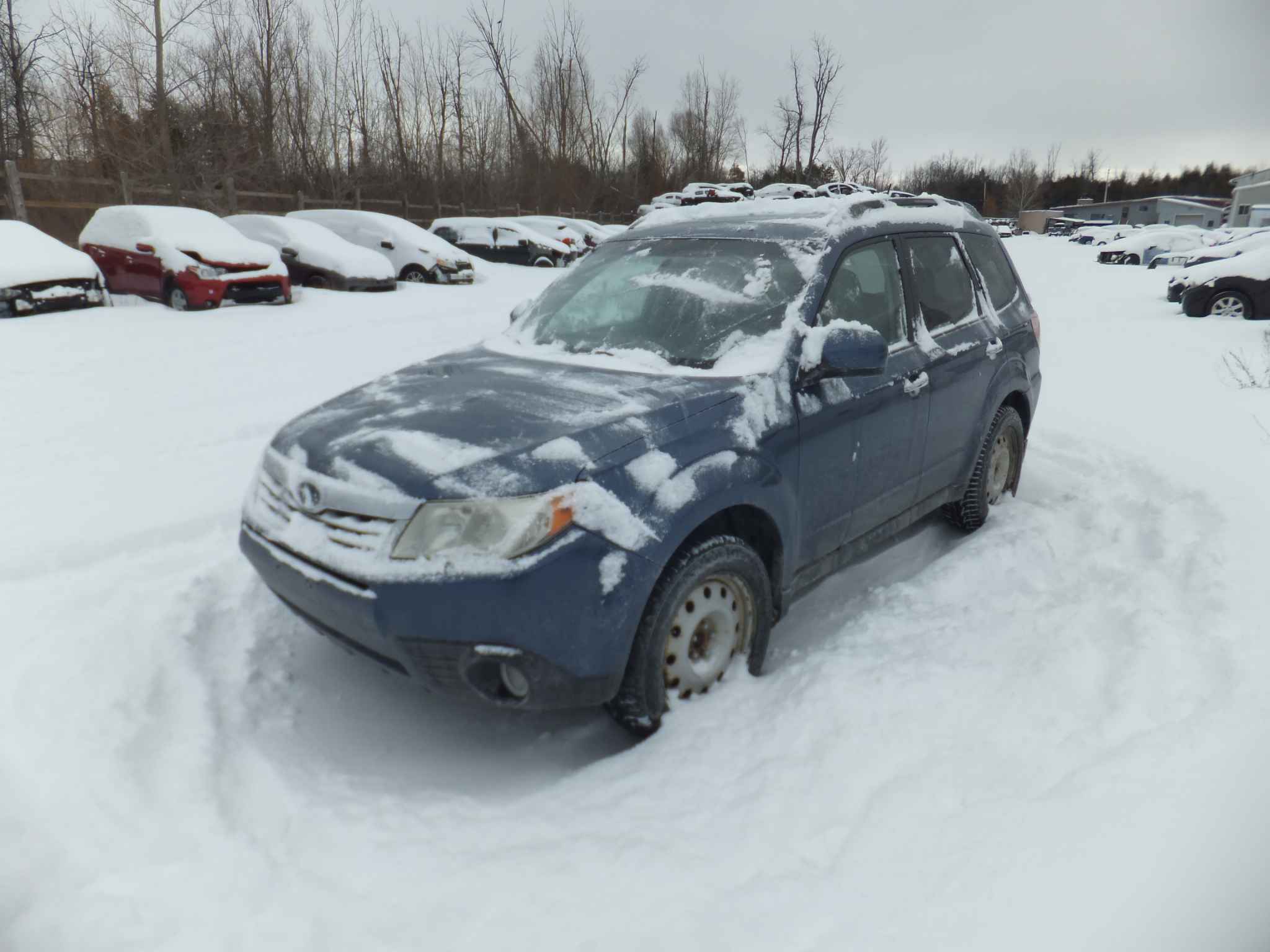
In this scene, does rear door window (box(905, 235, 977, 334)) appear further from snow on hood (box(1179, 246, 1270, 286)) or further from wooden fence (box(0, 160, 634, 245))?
wooden fence (box(0, 160, 634, 245))

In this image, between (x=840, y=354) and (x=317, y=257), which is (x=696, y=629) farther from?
(x=317, y=257)

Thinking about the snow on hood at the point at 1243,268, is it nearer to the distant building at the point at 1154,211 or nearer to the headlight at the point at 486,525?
the headlight at the point at 486,525

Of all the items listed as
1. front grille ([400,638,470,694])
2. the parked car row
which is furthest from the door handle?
the parked car row

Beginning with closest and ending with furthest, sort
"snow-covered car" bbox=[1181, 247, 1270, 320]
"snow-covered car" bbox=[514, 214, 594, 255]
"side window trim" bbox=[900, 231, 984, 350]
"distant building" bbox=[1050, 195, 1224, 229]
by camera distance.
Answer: "side window trim" bbox=[900, 231, 984, 350] → "snow-covered car" bbox=[1181, 247, 1270, 320] → "snow-covered car" bbox=[514, 214, 594, 255] → "distant building" bbox=[1050, 195, 1224, 229]

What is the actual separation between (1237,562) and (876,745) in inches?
93.0

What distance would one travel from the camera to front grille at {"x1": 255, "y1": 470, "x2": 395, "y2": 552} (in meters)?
2.42

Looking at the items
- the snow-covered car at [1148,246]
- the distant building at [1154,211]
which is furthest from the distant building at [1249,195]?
the snow-covered car at [1148,246]

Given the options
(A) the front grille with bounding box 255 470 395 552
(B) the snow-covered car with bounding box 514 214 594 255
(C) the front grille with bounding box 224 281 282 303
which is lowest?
(A) the front grille with bounding box 255 470 395 552

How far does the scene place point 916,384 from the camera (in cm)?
367

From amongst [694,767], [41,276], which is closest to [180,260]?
[41,276]

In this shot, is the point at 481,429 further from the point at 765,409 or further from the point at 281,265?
the point at 281,265

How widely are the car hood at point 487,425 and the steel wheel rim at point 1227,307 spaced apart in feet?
46.2

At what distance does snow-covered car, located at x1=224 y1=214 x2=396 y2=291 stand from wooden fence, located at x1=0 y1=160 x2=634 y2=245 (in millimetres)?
5241

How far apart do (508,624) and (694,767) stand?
2.79 ft
